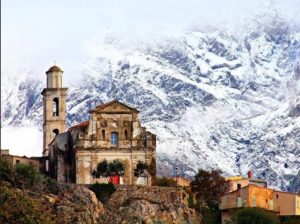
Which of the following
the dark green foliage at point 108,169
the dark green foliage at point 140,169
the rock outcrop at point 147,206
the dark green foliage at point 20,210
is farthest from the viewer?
the dark green foliage at point 140,169

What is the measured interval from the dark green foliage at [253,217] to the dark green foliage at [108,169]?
10069mm

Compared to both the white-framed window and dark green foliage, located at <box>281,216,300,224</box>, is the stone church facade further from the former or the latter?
the white-framed window

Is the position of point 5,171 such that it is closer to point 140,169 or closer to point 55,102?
point 140,169

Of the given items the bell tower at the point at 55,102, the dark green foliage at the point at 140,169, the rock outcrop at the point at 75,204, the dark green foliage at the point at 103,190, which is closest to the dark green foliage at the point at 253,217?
the dark green foliage at the point at 140,169

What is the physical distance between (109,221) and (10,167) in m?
8.60

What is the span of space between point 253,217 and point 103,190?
41.3ft

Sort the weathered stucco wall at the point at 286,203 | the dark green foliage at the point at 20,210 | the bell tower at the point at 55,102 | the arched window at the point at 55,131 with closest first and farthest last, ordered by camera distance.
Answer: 1. the dark green foliage at the point at 20,210
2. the weathered stucco wall at the point at 286,203
3. the arched window at the point at 55,131
4. the bell tower at the point at 55,102

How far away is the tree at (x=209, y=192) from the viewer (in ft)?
502

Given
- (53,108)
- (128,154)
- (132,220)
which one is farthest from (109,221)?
(53,108)

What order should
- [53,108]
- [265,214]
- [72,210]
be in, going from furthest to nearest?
[53,108] < [265,214] < [72,210]

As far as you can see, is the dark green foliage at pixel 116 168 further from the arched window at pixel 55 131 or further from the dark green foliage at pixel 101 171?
the arched window at pixel 55 131

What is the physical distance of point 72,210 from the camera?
140 m

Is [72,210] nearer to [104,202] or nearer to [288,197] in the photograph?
[104,202]

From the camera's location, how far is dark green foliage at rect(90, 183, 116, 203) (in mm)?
145250
